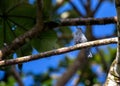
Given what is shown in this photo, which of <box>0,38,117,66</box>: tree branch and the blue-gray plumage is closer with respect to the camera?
<box>0,38,117,66</box>: tree branch

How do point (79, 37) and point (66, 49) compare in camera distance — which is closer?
point (66, 49)

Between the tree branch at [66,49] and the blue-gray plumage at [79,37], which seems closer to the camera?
the tree branch at [66,49]

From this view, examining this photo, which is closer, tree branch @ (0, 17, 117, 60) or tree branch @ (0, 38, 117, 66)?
tree branch @ (0, 38, 117, 66)

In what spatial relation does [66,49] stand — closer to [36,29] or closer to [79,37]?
[79,37]

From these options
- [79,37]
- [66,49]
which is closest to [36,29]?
[79,37]

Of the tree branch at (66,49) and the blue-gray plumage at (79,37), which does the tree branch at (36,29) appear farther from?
the tree branch at (66,49)

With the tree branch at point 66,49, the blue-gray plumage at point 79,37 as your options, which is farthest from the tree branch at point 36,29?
the tree branch at point 66,49

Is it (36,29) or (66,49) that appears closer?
(66,49)

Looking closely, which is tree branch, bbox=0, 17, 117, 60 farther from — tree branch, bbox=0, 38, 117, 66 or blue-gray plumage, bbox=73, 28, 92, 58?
tree branch, bbox=0, 38, 117, 66

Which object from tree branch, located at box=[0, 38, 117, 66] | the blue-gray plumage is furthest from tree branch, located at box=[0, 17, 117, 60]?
tree branch, located at box=[0, 38, 117, 66]

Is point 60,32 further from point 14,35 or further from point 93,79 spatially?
point 14,35

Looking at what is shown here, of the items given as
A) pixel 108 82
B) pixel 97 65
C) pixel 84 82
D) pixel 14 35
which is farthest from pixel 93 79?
pixel 108 82

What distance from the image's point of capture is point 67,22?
186 cm

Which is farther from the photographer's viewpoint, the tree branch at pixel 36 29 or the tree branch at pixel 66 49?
the tree branch at pixel 36 29
